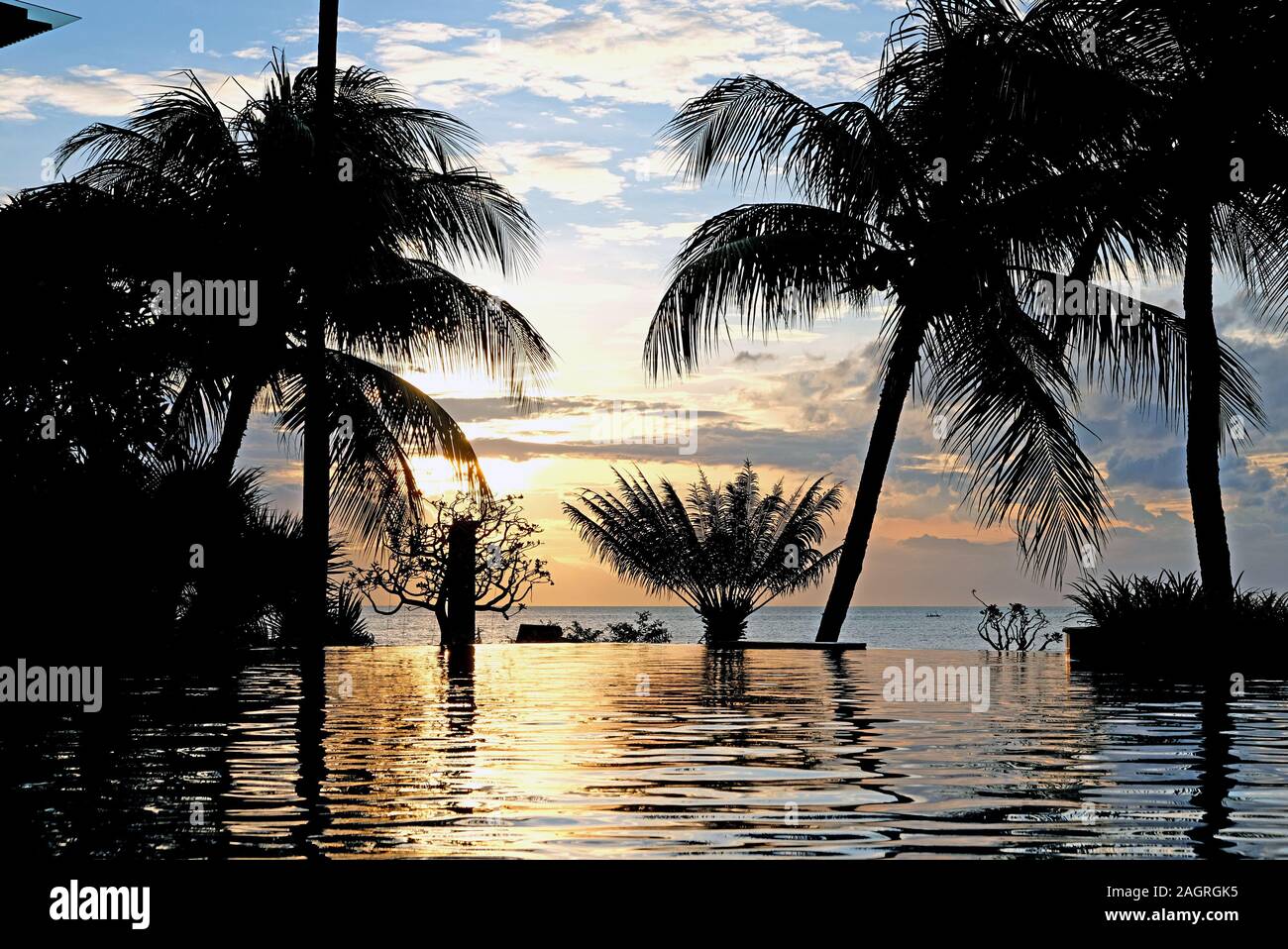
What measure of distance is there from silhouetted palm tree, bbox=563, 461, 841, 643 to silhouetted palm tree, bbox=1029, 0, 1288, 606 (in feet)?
37.7

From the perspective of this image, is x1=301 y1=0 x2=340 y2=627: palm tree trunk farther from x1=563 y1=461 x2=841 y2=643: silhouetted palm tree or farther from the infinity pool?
x1=563 y1=461 x2=841 y2=643: silhouetted palm tree

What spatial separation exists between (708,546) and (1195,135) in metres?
13.1

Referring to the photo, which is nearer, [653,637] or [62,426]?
[62,426]

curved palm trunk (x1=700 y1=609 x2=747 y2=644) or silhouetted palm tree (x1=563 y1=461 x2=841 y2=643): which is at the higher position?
silhouetted palm tree (x1=563 y1=461 x2=841 y2=643)

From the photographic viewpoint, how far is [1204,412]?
12.5m

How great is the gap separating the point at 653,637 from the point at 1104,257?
1397 cm

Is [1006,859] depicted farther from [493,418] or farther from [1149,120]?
[493,418]

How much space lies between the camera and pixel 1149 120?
12953 mm

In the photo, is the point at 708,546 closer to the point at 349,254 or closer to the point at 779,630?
the point at 349,254

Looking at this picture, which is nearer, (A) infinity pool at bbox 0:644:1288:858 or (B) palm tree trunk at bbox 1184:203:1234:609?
(A) infinity pool at bbox 0:644:1288:858

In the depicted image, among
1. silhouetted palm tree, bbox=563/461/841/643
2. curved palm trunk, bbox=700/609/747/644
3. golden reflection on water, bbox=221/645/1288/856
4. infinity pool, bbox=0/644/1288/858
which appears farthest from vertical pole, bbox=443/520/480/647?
infinity pool, bbox=0/644/1288/858

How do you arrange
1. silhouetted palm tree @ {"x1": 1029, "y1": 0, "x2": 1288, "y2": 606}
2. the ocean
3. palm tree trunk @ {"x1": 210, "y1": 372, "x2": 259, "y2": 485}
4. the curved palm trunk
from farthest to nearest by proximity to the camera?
the ocean → the curved palm trunk → palm tree trunk @ {"x1": 210, "y1": 372, "x2": 259, "y2": 485} → silhouetted palm tree @ {"x1": 1029, "y1": 0, "x2": 1288, "y2": 606}

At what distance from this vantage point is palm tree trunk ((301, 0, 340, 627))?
45.0 feet

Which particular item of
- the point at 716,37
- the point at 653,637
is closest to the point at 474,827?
the point at 716,37
